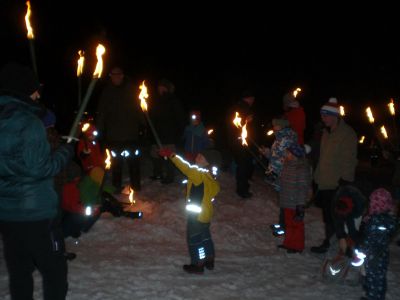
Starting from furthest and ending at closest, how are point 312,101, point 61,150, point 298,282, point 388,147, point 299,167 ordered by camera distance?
point 312,101 < point 388,147 < point 299,167 < point 298,282 < point 61,150

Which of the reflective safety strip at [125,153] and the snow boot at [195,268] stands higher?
the reflective safety strip at [125,153]

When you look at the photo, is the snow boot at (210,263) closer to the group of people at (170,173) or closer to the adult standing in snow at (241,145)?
the group of people at (170,173)

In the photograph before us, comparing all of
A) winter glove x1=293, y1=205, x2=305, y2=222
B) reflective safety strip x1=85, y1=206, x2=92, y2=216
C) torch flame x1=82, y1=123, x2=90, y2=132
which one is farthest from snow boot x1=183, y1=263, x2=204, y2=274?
torch flame x1=82, y1=123, x2=90, y2=132

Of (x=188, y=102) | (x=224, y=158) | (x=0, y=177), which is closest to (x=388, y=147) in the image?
(x=224, y=158)

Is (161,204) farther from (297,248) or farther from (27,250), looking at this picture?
(27,250)

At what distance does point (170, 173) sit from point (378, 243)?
605 centimetres

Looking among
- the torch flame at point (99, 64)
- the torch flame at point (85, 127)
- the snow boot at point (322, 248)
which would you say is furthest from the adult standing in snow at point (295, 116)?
the torch flame at point (99, 64)

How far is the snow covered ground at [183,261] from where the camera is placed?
6129 millimetres

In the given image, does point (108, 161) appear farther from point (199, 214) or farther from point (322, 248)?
point (322, 248)

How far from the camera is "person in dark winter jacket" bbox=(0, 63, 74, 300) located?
4012 millimetres

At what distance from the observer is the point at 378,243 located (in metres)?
5.78

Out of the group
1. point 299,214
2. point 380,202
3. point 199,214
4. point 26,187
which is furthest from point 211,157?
point 26,187

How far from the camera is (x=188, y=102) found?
21734 mm

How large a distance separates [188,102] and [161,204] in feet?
40.2
